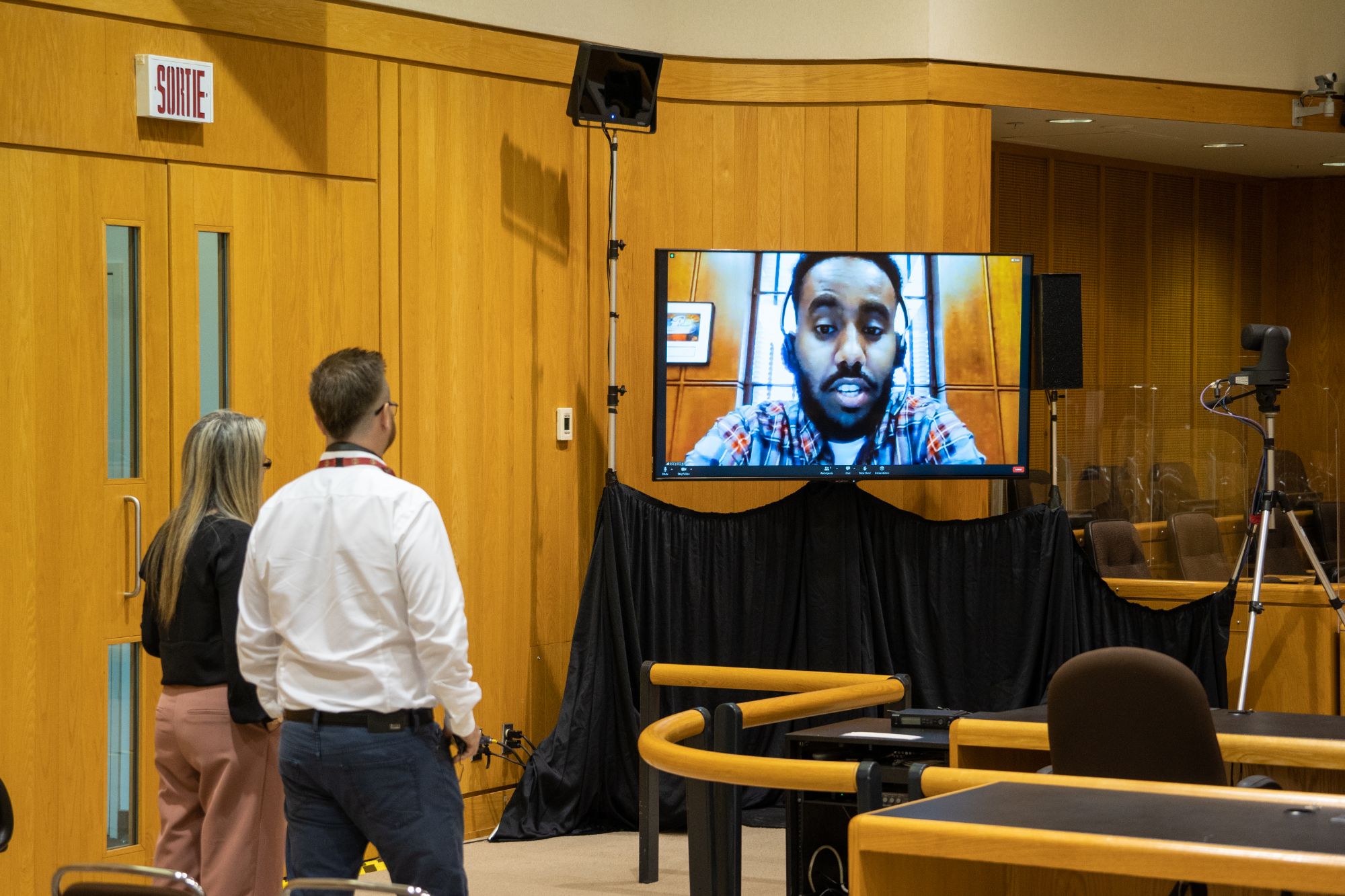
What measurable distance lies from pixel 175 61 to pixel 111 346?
96 cm

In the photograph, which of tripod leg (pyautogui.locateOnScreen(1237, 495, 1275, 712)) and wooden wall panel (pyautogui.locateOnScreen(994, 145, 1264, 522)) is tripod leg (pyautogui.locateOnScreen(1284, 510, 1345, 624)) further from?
wooden wall panel (pyautogui.locateOnScreen(994, 145, 1264, 522))

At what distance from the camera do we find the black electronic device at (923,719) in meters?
4.50

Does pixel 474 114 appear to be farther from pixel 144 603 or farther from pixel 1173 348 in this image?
pixel 1173 348

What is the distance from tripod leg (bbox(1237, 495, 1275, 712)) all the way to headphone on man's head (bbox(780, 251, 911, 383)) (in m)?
1.47

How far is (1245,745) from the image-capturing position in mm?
3615

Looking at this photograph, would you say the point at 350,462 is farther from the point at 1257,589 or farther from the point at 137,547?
the point at 1257,589

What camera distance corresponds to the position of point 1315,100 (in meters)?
7.59

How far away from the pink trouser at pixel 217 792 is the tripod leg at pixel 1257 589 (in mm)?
3682

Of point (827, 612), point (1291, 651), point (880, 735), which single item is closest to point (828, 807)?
point (880, 735)

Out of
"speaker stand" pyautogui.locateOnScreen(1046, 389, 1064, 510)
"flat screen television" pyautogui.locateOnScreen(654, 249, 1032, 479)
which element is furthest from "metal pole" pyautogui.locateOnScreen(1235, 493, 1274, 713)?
"flat screen television" pyautogui.locateOnScreen(654, 249, 1032, 479)

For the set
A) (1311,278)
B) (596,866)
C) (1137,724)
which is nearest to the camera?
(1137,724)

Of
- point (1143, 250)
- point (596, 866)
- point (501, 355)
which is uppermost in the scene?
point (1143, 250)

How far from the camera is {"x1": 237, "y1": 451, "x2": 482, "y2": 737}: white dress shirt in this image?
300 centimetres

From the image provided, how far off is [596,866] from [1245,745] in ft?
8.35
